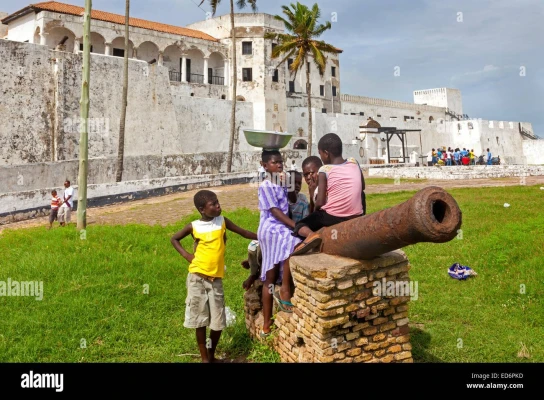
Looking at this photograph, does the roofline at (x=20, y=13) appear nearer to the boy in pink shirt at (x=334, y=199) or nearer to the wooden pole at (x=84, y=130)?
the wooden pole at (x=84, y=130)

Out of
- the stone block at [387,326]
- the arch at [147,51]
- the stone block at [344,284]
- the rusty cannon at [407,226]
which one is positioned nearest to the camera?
the rusty cannon at [407,226]

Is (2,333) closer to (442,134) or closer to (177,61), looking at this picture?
(177,61)

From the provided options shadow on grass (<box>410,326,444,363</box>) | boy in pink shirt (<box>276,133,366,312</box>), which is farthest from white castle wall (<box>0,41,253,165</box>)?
shadow on grass (<box>410,326,444,363</box>)

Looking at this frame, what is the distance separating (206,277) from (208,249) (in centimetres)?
23

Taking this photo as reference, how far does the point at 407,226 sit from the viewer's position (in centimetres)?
257

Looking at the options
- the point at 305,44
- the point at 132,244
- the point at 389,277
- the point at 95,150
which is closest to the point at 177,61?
the point at 305,44

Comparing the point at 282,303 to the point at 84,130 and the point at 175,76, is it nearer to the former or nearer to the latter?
the point at 84,130

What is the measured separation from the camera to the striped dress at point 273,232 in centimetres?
396

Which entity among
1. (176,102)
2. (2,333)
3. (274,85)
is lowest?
(2,333)

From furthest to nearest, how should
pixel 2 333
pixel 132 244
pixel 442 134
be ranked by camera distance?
pixel 442 134 < pixel 132 244 < pixel 2 333

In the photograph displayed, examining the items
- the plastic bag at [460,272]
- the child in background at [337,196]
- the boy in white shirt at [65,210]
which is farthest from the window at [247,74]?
the child in background at [337,196]

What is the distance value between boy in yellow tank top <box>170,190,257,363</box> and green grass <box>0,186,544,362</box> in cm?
58
